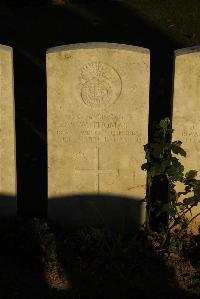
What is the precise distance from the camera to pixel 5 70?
5.64m

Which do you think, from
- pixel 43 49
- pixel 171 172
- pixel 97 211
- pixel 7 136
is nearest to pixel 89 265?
pixel 97 211

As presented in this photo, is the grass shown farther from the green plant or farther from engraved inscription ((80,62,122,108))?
engraved inscription ((80,62,122,108))

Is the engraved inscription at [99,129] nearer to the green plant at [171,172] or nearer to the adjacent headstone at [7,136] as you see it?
the green plant at [171,172]

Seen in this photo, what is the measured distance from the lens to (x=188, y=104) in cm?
575

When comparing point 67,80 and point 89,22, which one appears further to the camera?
point 89,22

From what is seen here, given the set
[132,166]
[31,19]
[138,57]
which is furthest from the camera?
[31,19]

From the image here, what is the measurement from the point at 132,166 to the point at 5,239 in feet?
4.50

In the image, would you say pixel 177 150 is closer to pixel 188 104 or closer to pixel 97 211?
pixel 188 104

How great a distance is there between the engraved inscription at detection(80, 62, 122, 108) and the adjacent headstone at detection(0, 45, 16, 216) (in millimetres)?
662

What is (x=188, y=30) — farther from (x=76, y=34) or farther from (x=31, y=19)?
(x=31, y=19)

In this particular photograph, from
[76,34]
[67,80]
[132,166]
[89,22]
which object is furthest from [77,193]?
[89,22]

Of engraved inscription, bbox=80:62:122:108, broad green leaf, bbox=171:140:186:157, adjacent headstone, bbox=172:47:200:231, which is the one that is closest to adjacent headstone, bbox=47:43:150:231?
engraved inscription, bbox=80:62:122:108

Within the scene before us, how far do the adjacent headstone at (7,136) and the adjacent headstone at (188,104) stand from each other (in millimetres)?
1501

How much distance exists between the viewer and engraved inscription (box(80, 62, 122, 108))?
Result: 5.66m
